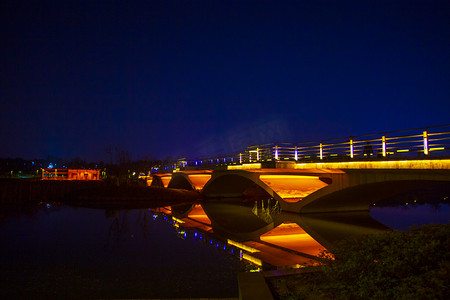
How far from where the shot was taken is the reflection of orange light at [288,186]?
26516mm

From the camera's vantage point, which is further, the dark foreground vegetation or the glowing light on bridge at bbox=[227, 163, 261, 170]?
the glowing light on bridge at bbox=[227, 163, 261, 170]

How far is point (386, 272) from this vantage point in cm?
508

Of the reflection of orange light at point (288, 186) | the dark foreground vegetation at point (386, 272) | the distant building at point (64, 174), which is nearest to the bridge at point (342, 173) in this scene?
the reflection of orange light at point (288, 186)

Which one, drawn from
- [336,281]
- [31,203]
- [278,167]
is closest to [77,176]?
[31,203]

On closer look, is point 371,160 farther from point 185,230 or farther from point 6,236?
point 6,236

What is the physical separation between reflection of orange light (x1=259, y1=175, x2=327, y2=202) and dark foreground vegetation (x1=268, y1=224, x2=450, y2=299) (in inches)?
798

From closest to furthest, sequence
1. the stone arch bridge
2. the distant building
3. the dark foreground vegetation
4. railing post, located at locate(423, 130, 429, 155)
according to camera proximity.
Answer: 1. the dark foreground vegetation
2. railing post, located at locate(423, 130, 429, 155)
3. the stone arch bridge
4. the distant building

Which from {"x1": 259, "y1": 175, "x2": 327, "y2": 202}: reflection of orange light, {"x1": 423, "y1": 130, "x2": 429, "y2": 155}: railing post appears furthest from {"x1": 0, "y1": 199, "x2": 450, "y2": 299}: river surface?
{"x1": 423, "y1": 130, "x2": 429, "y2": 155}: railing post

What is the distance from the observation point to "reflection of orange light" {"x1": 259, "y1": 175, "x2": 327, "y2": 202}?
26.5 m

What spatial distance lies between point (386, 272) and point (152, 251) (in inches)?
368

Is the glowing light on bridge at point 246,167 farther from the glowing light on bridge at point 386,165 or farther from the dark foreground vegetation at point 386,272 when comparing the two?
the dark foreground vegetation at point 386,272

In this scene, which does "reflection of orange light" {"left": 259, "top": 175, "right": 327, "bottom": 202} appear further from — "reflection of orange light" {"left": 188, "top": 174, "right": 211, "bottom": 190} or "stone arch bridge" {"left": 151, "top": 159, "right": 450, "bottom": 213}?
"reflection of orange light" {"left": 188, "top": 174, "right": 211, "bottom": 190}

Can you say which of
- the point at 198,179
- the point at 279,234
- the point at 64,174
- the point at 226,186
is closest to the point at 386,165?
the point at 279,234

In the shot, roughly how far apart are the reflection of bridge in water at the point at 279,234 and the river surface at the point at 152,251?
4cm
